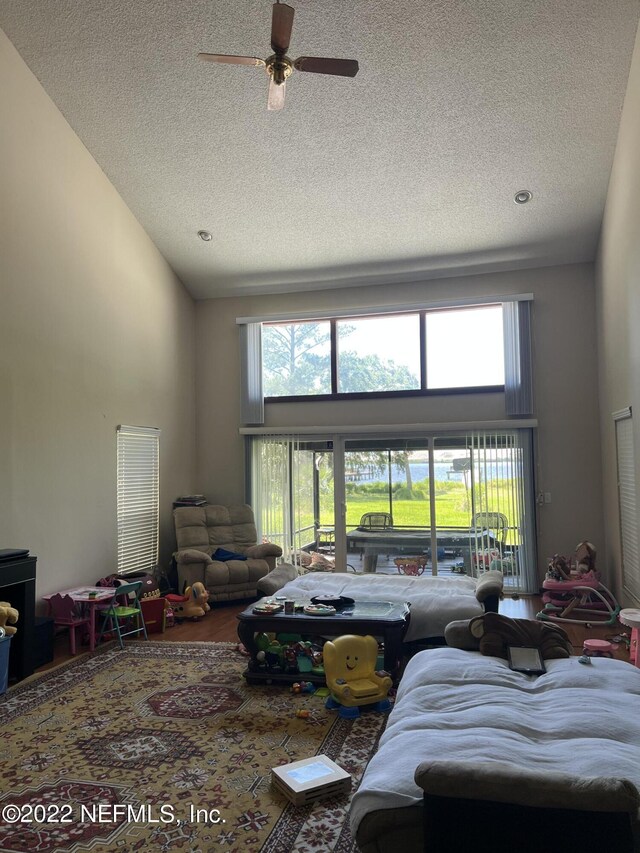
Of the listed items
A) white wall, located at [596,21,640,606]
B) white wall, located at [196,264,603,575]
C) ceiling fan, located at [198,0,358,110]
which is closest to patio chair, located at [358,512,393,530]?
white wall, located at [196,264,603,575]

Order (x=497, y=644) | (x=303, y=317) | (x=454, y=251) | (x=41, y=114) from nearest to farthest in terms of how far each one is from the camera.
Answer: (x=497, y=644)
(x=41, y=114)
(x=454, y=251)
(x=303, y=317)

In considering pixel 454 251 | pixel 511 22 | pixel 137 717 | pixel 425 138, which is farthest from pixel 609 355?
pixel 137 717

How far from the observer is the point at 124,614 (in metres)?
5.38

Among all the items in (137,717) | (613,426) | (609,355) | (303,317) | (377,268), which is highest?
(377,268)

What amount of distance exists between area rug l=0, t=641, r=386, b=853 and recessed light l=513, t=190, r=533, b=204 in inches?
203

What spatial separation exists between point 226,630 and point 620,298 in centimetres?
487

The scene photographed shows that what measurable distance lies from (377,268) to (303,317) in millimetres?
1157

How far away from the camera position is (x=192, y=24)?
15.8 ft

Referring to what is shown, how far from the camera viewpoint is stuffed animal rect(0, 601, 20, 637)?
14.4 ft

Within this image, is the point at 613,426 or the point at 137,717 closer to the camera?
the point at 137,717

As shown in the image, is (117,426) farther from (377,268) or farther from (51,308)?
(377,268)

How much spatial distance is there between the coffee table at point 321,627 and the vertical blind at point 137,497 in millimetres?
2642

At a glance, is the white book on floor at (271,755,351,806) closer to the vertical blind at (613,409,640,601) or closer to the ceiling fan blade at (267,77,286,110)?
the vertical blind at (613,409,640,601)

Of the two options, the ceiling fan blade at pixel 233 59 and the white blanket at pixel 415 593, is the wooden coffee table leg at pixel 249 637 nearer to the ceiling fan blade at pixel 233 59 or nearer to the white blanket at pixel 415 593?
the white blanket at pixel 415 593
